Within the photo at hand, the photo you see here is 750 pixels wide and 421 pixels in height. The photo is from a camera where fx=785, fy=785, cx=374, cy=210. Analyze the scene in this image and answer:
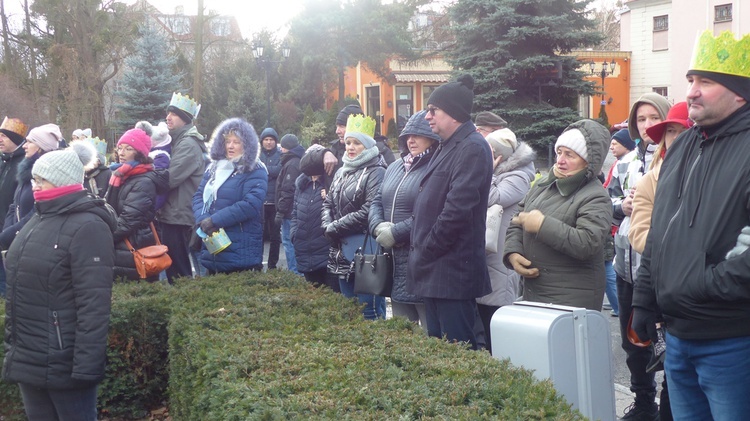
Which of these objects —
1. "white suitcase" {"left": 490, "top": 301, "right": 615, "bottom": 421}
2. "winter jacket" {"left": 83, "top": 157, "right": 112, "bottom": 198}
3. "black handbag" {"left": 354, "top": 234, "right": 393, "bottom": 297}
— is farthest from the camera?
"winter jacket" {"left": 83, "top": 157, "right": 112, "bottom": 198}

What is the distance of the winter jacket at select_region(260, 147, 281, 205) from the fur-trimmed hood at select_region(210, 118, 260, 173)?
5051 mm

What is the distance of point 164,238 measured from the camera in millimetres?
7789

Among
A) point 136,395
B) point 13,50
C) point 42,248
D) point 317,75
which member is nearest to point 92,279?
Answer: point 42,248

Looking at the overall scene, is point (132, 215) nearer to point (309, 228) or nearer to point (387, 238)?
point (309, 228)

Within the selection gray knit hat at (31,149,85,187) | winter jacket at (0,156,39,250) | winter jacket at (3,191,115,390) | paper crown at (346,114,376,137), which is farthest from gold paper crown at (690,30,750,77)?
winter jacket at (0,156,39,250)

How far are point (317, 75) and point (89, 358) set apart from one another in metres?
42.5

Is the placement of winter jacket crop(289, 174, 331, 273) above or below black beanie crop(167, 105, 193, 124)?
below

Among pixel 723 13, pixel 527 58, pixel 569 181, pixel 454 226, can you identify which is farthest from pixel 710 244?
pixel 723 13

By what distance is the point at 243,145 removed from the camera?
7020mm

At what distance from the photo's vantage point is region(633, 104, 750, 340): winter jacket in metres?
3.01

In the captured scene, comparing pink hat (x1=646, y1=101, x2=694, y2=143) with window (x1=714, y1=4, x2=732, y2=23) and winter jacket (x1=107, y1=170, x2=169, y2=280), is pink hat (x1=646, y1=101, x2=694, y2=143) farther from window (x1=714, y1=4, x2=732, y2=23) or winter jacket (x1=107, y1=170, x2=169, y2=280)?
window (x1=714, y1=4, x2=732, y2=23)

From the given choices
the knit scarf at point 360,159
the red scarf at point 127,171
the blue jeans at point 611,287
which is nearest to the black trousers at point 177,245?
the red scarf at point 127,171

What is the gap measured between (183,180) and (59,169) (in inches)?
133

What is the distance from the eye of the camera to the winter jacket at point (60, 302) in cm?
417
